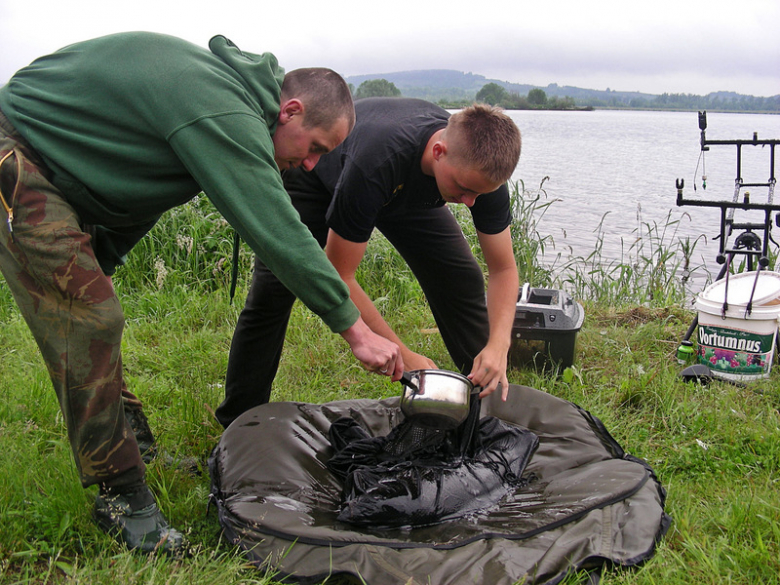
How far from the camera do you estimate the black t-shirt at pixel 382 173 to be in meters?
2.34

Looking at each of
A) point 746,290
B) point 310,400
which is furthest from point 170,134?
point 746,290

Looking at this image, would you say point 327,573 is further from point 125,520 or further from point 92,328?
point 92,328

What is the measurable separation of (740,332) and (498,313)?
153 centimetres

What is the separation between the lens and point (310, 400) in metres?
3.26

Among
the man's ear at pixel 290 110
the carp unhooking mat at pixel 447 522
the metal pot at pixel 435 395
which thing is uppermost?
the man's ear at pixel 290 110

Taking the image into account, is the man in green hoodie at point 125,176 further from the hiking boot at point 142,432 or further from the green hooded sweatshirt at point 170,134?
the hiking boot at point 142,432

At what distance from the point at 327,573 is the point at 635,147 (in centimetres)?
2048

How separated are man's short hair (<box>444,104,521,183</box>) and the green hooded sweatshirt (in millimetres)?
666

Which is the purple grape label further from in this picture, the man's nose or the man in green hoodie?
the man's nose

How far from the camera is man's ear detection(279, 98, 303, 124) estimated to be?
198 centimetres

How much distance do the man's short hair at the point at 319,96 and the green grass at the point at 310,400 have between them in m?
1.32

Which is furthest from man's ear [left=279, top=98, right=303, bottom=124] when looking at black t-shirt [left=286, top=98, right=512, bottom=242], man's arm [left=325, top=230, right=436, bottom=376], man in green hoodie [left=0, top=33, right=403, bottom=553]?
man's arm [left=325, top=230, right=436, bottom=376]

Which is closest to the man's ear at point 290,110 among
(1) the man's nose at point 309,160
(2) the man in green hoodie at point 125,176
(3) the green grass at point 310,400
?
(2) the man in green hoodie at point 125,176

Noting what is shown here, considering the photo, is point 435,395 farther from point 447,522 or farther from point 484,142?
point 484,142
